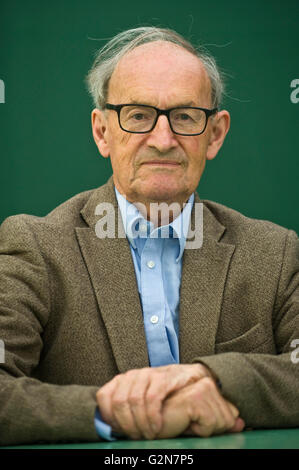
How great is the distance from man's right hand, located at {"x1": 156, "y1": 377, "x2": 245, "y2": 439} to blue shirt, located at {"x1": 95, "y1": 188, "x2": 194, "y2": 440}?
1.24ft

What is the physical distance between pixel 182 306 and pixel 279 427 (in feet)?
1.46

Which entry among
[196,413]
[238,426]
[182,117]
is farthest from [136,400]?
[182,117]

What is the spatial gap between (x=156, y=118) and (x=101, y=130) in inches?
11.9

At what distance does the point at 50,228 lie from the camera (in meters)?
2.18

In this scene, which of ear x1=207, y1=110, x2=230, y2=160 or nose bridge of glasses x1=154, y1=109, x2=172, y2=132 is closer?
nose bridge of glasses x1=154, y1=109, x2=172, y2=132

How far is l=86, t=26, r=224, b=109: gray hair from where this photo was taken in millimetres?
2348

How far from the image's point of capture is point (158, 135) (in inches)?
85.9
